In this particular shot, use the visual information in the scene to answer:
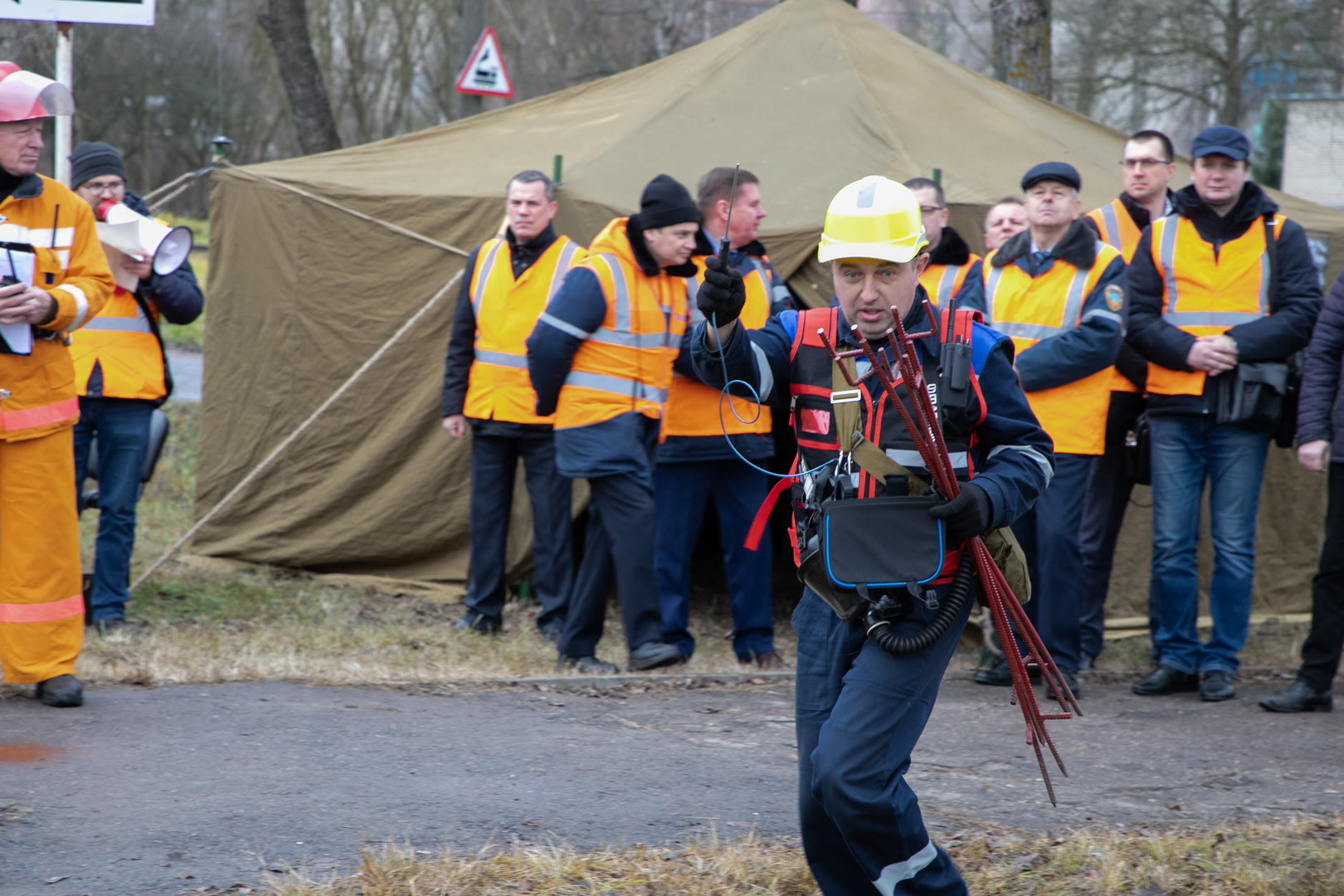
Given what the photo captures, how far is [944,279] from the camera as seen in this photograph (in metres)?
6.66

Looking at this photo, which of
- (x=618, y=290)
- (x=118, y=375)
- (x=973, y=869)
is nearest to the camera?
(x=973, y=869)

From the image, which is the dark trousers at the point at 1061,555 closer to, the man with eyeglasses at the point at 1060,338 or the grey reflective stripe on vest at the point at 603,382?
the man with eyeglasses at the point at 1060,338

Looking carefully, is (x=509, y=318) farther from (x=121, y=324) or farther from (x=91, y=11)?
(x=91, y=11)

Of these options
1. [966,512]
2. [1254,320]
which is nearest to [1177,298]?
[1254,320]

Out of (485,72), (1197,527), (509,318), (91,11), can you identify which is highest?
(485,72)

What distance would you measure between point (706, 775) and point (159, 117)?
25.7 m

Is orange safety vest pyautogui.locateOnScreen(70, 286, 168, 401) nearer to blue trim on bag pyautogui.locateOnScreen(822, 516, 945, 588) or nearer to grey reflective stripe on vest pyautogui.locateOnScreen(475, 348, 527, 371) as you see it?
grey reflective stripe on vest pyautogui.locateOnScreen(475, 348, 527, 371)

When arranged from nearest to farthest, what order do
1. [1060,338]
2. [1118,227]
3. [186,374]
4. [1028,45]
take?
[1060,338]
[1118,227]
[1028,45]
[186,374]

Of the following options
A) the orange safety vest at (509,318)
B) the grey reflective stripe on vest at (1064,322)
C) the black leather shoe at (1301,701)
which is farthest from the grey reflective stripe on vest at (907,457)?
the orange safety vest at (509,318)

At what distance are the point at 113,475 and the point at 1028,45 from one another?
738cm

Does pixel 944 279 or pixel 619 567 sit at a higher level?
pixel 944 279

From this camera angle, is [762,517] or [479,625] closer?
[762,517]

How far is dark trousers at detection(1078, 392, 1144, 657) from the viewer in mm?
6551

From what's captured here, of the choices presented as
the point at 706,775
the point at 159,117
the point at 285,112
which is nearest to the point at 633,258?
the point at 706,775
